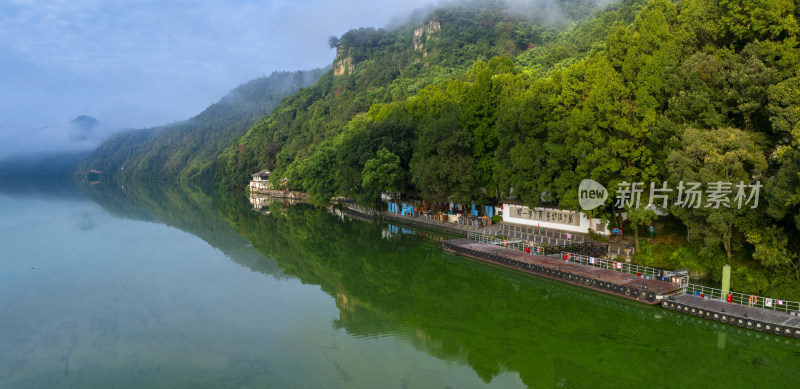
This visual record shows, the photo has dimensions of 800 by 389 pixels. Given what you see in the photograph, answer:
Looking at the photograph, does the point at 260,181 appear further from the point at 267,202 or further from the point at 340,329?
the point at 340,329

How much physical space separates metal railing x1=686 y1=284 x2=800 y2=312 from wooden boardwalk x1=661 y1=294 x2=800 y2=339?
13.8 inches

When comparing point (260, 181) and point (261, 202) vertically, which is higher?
point (260, 181)

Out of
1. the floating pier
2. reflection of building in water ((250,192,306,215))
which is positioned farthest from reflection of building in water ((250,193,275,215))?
the floating pier

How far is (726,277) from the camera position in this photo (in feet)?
63.9

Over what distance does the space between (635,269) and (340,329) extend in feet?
50.4

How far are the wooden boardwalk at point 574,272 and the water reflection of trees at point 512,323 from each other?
48cm

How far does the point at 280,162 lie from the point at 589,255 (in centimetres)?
7182

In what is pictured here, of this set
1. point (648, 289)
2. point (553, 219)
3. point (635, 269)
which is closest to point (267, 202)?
point (553, 219)

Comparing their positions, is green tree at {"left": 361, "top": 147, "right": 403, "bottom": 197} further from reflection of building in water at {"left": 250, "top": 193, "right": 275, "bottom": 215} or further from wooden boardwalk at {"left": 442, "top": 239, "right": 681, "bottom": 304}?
reflection of building in water at {"left": 250, "top": 193, "right": 275, "bottom": 215}

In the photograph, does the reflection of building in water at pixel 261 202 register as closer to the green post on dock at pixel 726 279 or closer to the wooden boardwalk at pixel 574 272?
the wooden boardwalk at pixel 574 272

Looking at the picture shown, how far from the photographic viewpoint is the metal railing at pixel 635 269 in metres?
21.6

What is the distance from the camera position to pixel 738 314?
1772 cm

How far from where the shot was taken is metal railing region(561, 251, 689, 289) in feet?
71.0

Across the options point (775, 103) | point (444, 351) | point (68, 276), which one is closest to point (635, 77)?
point (775, 103)
